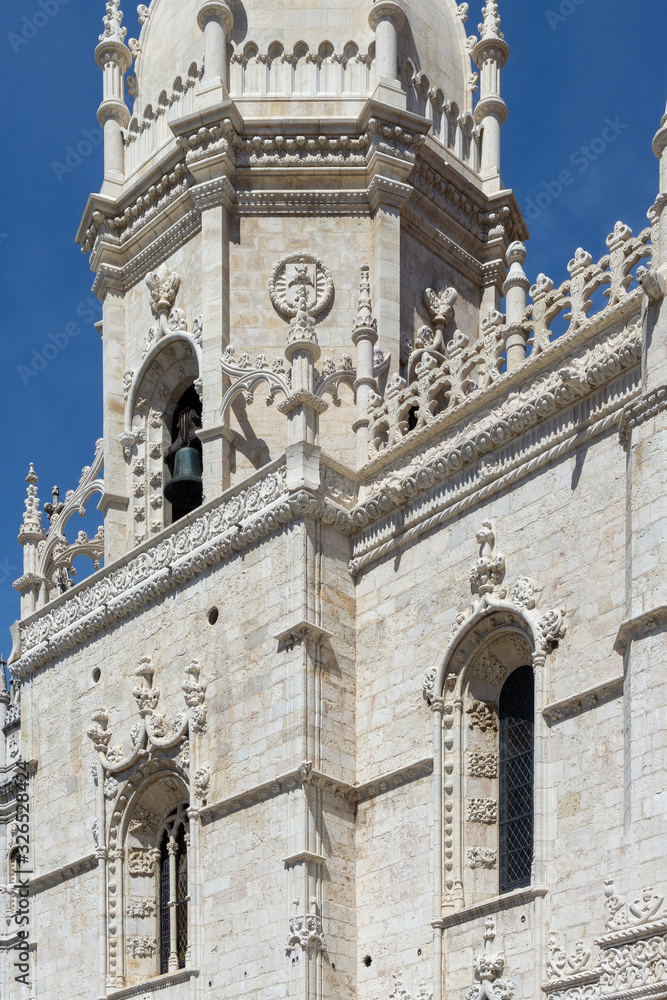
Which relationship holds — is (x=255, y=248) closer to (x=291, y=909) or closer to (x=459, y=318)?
(x=459, y=318)

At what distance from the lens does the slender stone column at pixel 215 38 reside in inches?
1172

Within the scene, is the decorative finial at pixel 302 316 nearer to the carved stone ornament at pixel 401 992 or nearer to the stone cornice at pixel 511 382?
the stone cornice at pixel 511 382

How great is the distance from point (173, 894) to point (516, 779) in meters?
5.96

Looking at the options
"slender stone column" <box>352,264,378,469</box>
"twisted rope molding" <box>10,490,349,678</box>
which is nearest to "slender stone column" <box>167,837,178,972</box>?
"twisted rope molding" <box>10,490,349,678</box>

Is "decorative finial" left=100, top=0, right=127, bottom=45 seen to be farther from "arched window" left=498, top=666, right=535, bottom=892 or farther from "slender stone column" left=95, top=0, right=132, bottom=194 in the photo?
"arched window" left=498, top=666, right=535, bottom=892

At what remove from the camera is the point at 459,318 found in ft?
98.4

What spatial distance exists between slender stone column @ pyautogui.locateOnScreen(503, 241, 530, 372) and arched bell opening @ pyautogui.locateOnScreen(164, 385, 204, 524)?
5.82 metres

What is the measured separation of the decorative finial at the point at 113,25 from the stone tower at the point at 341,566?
6 centimetres

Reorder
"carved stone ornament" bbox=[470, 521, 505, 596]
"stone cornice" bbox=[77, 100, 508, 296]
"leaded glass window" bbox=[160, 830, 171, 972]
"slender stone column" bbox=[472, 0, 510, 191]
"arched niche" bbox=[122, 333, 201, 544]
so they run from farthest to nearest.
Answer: "slender stone column" bbox=[472, 0, 510, 191] → "arched niche" bbox=[122, 333, 201, 544] → "stone cornice" bbox=[77, 100, 508, 296] → "leaded glass window" bbox=[160, 830, 171, 972] → "carved stone ornament" bbox=[470, 521, 505, 596]

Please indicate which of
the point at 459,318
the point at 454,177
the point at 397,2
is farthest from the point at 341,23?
the point at 459,318

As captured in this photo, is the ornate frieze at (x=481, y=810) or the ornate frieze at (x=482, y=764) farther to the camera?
the ornate frieze at (x=482, y=764)

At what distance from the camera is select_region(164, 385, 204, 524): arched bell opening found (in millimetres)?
28516

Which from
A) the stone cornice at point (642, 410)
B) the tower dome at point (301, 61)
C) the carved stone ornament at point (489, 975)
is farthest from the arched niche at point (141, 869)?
the tower dome at point (301, 61)

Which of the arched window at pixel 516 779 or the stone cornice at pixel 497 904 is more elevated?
the arched window at pixel 516 779
